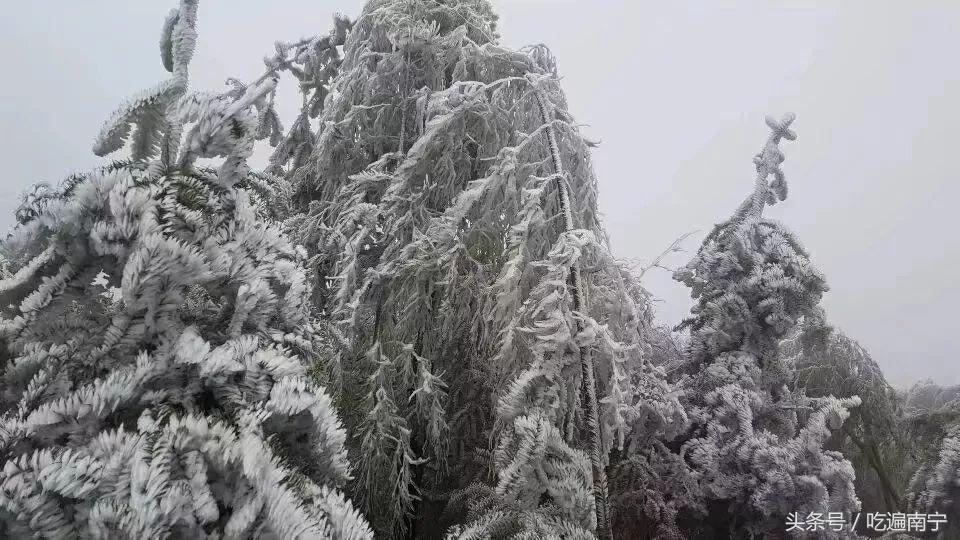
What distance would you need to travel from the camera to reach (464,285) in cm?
390

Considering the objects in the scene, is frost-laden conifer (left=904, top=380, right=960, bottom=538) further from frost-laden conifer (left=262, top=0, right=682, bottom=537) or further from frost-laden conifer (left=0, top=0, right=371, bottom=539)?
frost-laden conifer (left=0, top=0, right=371, bottom=539)

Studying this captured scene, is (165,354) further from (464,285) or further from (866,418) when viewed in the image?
(866,418)

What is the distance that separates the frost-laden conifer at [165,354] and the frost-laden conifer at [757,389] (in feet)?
12.2

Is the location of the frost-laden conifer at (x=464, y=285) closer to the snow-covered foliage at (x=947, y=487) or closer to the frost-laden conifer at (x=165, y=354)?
the frost-laden conifer at (x=165, y=354)

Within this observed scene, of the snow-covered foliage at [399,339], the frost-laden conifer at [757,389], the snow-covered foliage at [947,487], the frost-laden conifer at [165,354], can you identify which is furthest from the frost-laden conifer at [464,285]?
the snow-covered foliage at [947,487]

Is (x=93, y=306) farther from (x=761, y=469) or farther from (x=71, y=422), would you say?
(x=761, y=469)

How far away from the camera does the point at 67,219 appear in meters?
1.55

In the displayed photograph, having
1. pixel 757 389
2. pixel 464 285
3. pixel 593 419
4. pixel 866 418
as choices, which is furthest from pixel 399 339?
pixel 866 418

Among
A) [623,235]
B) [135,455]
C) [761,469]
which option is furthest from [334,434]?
[623,235]

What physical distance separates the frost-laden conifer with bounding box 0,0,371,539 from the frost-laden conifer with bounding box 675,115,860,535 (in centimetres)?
373

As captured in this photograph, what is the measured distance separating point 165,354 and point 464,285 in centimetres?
247

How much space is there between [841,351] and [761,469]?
3401 mm

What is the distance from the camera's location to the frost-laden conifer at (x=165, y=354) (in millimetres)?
1271

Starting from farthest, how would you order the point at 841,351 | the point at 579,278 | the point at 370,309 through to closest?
1. the point at 841,351
2. the point at 370,309
3. the point at 579,278
